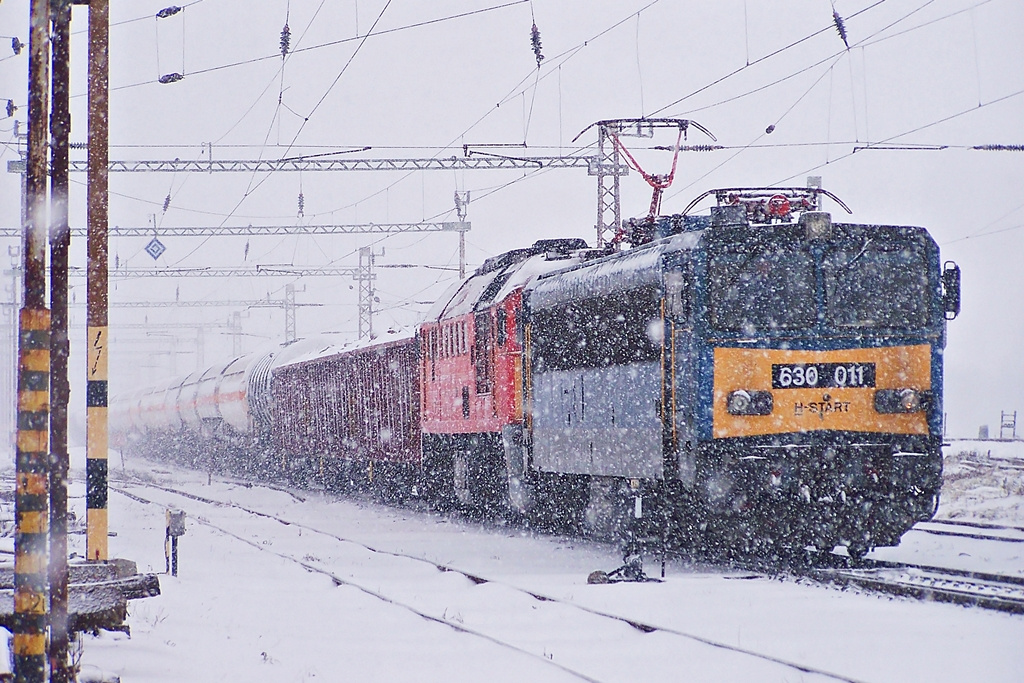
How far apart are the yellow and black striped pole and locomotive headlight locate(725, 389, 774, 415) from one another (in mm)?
6348

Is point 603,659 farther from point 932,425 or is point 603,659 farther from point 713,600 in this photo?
point 932,425

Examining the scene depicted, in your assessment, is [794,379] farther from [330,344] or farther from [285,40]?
[330,344]

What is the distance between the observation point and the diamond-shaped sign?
138 ft

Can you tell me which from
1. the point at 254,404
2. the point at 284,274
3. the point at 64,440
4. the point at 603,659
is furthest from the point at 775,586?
the point at 284,274

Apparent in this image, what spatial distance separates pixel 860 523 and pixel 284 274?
130 feet

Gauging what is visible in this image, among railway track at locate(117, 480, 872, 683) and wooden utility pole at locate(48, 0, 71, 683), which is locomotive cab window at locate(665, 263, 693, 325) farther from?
wooden utility pole at locate(48, 0, 71, 683)

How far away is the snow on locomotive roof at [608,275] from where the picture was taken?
12039 millimetres

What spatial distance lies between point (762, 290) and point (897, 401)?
4.81 feet

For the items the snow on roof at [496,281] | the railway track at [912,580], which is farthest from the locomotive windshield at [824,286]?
the snow on roof at [496,281]

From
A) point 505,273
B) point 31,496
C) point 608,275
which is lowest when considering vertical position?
point 31,496

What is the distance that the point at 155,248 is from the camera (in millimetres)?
42406

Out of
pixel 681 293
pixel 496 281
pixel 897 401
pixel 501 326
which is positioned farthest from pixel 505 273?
pixel 897 401

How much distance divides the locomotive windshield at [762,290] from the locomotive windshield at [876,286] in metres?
0.20

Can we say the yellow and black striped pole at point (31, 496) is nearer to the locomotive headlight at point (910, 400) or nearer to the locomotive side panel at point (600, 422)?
the locomotive side panel at point (600, 422)
